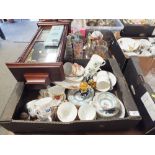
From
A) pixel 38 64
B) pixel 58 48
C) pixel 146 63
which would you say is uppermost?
pixel 146 63

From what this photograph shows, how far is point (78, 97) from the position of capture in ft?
2.27

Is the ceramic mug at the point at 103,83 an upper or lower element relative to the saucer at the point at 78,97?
upper

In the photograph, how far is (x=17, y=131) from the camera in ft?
2.03

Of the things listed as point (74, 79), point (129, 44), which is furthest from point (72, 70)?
point (129, 44)

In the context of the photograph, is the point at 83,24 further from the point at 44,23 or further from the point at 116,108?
the point at 116,108

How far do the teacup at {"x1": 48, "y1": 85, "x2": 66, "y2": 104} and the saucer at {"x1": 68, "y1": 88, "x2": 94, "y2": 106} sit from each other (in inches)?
1.4

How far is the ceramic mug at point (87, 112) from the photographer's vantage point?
0.61m

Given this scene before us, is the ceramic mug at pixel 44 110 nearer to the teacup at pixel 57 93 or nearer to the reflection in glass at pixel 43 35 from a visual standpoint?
the teacup at pixel 57 93

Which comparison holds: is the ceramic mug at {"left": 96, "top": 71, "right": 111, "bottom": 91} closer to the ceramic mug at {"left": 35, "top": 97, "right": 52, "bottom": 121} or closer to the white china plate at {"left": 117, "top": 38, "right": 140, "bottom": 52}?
the ceramic mug at {"left": 35, "top": 97, "right": 52, "bottom": 121}

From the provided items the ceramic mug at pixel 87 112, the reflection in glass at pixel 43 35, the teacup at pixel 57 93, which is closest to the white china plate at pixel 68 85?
the teacup at pixel 57 93

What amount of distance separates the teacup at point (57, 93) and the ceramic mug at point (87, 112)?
10 cm

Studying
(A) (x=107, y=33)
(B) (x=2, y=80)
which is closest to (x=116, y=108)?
(A) (x=107, y=33)

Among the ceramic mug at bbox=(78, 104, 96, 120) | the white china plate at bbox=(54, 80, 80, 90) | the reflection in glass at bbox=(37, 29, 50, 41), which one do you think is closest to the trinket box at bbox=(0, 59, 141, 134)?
the ceramic mug at bbox=(78, 104, 96, 120)

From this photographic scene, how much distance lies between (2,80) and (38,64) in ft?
4.52
